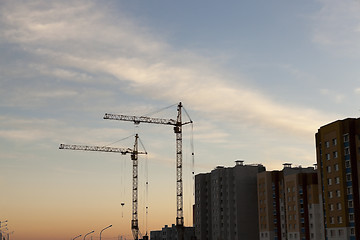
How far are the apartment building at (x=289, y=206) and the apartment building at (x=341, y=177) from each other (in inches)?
1113

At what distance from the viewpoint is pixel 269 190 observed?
6949 inches

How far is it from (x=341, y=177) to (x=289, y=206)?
46.1 m

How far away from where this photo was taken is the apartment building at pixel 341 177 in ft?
378

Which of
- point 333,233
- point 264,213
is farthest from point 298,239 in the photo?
point 333,233

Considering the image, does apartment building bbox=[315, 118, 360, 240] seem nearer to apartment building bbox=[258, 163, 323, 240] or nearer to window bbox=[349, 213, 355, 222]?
window bbox=[349, 213, 355, 222]

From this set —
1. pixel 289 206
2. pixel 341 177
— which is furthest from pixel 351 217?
pixel 289 206

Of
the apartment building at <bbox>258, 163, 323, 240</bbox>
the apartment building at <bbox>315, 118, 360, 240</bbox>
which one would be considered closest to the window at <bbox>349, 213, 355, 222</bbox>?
the apartment building at <bbox>315, 118, 360, 240</bbox>

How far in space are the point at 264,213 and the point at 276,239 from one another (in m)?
10.4

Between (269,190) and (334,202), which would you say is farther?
A: (269,190)

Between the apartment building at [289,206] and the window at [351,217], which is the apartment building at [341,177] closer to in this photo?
the window at [351,217]

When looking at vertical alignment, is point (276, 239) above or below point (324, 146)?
below

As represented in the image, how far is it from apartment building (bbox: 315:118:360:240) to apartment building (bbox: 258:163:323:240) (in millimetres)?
28270

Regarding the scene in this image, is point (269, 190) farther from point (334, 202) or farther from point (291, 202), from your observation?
point (334, 202)

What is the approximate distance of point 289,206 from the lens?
162 metres
